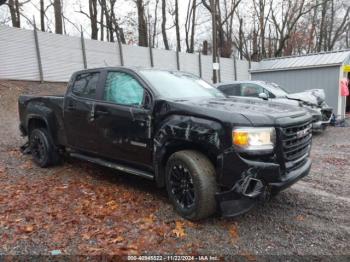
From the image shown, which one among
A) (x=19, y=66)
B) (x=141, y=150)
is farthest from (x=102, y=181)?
(x=19, y=66)

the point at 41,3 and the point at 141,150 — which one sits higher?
the point at 41,3

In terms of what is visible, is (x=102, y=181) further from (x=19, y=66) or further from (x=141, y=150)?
(x=19, y=66)

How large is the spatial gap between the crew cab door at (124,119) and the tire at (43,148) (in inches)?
61.2

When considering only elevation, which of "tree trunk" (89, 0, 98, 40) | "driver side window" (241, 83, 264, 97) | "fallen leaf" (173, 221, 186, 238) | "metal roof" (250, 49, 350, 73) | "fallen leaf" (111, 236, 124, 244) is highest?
"tree trunk" (89, 0, 98, 40)

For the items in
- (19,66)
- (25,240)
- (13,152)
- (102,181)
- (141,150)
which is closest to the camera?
(25,240)

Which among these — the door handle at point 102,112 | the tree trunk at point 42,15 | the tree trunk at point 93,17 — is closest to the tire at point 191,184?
the door handle at point 102,112

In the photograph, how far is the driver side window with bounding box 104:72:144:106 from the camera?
170 inches

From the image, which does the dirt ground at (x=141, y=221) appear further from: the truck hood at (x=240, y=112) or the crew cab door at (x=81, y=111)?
the truck hood at (x=240, y=112)

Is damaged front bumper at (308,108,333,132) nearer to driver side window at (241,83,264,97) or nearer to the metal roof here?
driver side window at (241,83,264,97)

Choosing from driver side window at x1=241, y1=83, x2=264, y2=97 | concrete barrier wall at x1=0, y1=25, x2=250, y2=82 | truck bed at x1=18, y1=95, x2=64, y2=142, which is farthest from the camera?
concrete barrier wall at x1=0, y1=25, x2=250, y2=82

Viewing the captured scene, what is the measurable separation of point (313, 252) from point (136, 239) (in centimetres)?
180

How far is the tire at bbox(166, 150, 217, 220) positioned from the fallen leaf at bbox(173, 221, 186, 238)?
0.11 m

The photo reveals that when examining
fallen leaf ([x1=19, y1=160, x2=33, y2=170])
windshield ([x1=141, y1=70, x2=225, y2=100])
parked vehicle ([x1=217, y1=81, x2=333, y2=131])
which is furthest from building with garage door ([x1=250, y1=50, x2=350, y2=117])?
fallen leaf ([x1=19, y1=160, x2=33, y2=170])

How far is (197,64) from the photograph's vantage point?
70.2 ft
